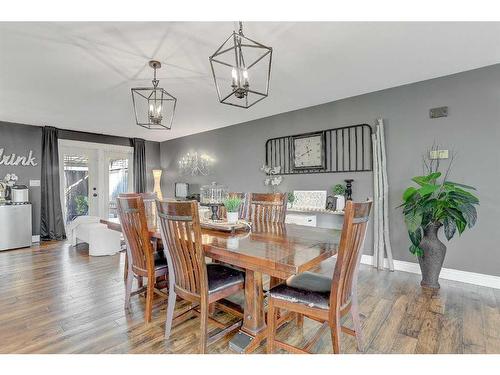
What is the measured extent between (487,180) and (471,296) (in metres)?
1.29

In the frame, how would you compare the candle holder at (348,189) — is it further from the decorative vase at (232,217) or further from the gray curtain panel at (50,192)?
the gray curtain panel at (50,192)

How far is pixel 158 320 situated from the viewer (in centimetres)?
224

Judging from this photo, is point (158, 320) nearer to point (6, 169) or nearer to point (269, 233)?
point (269, 233)

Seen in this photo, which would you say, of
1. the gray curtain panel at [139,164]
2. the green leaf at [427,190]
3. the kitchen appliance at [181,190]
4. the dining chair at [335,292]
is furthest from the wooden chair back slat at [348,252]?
the gray curtain panel at [139,164]

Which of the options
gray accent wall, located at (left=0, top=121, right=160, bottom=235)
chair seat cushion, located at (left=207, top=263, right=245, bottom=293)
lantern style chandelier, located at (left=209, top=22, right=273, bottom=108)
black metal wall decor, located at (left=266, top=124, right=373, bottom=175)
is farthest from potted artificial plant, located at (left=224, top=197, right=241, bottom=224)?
gray accent wall, located at (left=0, top=121, right=160, bottom=235)

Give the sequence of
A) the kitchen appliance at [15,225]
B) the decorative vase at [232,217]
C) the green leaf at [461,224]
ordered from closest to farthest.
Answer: the decorative vase at [232,217] < the green leaf at [461,224] < the kitchen appliance at [15,225]

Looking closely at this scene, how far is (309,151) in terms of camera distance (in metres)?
4.37

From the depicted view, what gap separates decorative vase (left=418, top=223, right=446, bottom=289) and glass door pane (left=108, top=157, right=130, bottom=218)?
6581mm

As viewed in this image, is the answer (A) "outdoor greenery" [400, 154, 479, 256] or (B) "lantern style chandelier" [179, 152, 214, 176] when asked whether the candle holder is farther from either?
(B) "lantern style chandelier" [179, 152, 214, 176]

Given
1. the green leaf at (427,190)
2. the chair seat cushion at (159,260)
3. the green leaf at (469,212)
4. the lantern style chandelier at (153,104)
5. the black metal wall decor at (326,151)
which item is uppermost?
the lantern style chandelier at (153,104)

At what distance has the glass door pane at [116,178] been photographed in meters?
6.67

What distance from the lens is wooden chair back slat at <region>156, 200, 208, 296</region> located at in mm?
1625

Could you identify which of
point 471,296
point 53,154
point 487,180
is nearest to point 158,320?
point 471,296

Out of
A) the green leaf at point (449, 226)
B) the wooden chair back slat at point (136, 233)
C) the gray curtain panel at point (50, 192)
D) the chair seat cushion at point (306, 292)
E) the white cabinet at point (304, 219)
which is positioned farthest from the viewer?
the gray curtain panel at point (50, 192)
